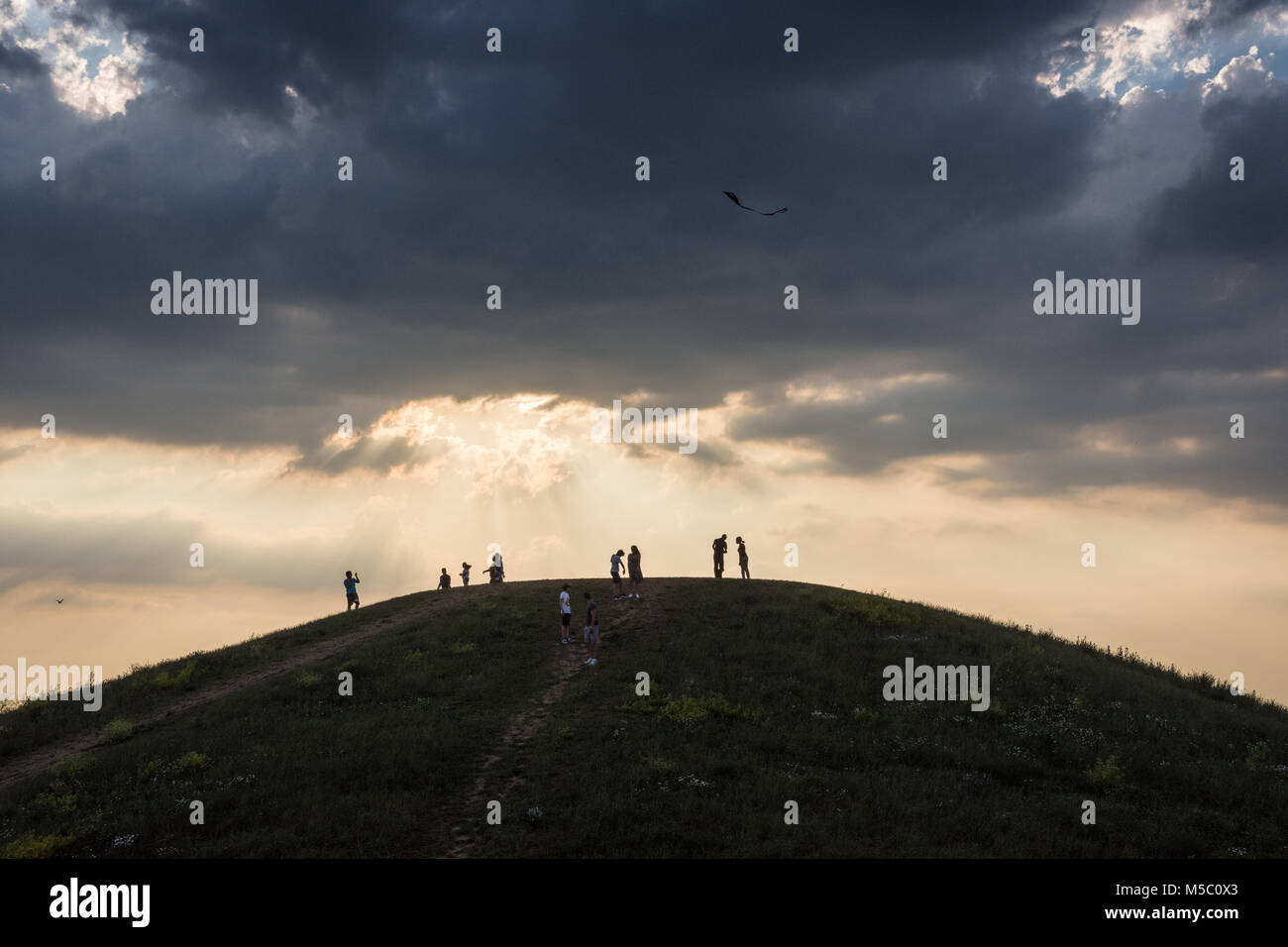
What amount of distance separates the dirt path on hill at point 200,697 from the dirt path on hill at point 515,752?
12043 mm

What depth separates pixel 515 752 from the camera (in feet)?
86.7

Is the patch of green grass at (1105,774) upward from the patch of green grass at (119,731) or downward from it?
downward

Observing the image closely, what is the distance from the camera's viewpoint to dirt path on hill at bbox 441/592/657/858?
2123cm

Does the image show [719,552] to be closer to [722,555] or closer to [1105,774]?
[722,555]

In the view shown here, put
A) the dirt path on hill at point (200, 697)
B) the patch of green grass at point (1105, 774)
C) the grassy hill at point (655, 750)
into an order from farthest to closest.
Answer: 1. the dirt path on hill at point (200, 697)
2. the patch of green grass at point (1105, 774)
3. the grassy hill at point (655, 750)

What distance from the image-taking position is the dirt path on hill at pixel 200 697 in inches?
1172

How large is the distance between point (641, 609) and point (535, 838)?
2248 centimetres

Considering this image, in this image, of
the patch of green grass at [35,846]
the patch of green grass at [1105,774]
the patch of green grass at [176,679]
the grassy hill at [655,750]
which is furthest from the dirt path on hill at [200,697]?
the patch of green grass at [1105,774]

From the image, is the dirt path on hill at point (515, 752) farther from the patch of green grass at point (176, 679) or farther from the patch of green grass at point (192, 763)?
the patch of green grass at point (176, 679)

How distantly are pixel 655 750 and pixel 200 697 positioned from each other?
2227 centimetres

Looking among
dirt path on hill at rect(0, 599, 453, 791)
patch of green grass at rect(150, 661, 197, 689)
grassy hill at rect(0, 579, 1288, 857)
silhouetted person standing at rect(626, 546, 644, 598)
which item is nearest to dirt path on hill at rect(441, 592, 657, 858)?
grassy hill at rect(0, 579, 1288, 857)

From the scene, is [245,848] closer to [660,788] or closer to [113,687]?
[660,788]
